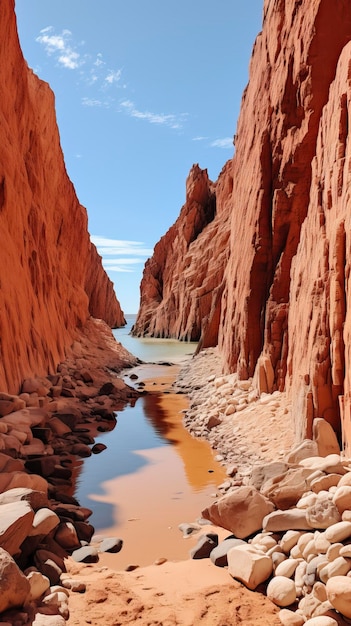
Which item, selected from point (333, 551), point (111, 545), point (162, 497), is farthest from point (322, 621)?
point (162, 497)

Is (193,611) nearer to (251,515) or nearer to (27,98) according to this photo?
(251,515)

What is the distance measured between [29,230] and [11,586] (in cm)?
1224

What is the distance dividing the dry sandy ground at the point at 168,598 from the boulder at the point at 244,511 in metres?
0.50

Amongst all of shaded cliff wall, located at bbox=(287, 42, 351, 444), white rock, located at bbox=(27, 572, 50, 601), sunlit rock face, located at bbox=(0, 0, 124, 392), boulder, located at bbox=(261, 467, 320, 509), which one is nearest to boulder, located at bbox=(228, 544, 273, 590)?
boulder, located at bbox=(261, 467, 320, 509)

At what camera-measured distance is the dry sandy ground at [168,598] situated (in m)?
4.21

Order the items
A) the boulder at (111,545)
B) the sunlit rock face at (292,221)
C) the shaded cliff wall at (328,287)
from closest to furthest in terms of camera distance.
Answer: the boulder at (111,545)
the shaded cliff wall at (328,287)
the sunlit rock face at (292,221)

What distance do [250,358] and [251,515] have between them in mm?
Answer: 6420

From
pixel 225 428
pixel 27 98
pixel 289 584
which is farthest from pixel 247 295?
pixel 27 98

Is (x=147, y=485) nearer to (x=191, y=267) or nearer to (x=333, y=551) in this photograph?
(x=333, y=551)

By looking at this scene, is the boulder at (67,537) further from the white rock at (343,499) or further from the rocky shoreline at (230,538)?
the white rock at (343,499)

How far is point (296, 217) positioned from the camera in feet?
35.6

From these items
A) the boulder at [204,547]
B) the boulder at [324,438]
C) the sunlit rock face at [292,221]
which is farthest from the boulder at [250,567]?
the sunlit rock face at [292,221]

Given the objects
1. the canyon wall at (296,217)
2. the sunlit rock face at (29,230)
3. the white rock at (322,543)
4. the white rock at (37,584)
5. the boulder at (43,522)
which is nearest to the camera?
the white rock at (37,584)

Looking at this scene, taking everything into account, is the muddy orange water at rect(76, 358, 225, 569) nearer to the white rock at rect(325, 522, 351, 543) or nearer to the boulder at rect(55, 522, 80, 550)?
the boulder at rect(55, 522, 80, 550)
